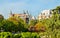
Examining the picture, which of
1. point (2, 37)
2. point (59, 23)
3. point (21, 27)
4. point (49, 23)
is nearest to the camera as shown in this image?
point (59, 23)

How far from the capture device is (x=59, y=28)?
74.0 feet

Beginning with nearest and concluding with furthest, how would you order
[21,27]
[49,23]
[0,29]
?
[49,23], [0,29], [21,27]

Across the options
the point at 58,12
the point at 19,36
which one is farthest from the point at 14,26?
the point at 58,12

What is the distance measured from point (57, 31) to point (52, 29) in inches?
52.8

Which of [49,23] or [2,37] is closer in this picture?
[49,23]

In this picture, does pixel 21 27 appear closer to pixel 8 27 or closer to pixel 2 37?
pixel 8 27

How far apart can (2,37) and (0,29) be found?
18.4 m

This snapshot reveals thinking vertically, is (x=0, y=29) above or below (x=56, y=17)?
below

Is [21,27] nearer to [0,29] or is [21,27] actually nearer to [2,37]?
[0,29]

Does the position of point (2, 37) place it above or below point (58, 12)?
below

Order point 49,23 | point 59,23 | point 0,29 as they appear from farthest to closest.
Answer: point 0,29 → point 49,23 → point 59,23

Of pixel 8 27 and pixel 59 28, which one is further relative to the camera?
pixel 8 27

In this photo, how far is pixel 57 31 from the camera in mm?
22234

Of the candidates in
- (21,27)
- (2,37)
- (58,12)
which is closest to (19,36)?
(2,37)
